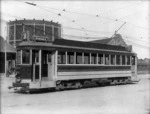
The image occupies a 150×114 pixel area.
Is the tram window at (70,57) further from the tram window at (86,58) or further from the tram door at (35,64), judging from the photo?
the tram door at (35,64)

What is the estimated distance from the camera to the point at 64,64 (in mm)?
15625

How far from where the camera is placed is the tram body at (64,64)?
14.4 meters

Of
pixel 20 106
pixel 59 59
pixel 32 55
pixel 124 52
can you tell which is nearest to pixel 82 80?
pixel 59 59

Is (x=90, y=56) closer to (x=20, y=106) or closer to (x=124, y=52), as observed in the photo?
(x=124, y=52)

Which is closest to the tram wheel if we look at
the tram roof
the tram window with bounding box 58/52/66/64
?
the tram window with bounding box 58/52/66/64

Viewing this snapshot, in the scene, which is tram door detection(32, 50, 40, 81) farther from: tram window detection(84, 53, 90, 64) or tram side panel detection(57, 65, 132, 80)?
tram window detection(84, 53, 90, 64)

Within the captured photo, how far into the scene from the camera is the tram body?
1440 centimetres

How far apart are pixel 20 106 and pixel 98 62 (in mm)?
9279

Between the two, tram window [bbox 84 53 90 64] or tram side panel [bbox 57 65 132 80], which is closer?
tram side panel [bbox 57 65 132 80]

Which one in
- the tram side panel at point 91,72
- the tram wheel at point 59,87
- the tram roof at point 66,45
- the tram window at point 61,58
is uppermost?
the tram roof at point 66,45

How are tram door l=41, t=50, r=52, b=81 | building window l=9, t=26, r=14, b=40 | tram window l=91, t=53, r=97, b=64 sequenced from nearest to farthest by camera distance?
1. tram door l=41, t=50, r=52, b=81
2. tram window l=91, t=53, r=97, b=64
3. building window l=9, t=26, r=14, b=40

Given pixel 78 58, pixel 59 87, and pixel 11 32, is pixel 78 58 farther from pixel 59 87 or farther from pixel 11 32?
pixel 11 32

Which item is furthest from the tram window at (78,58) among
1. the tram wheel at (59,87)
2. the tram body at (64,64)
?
the tram wheel at (59,87)

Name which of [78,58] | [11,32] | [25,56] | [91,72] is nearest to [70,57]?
[78,58]
